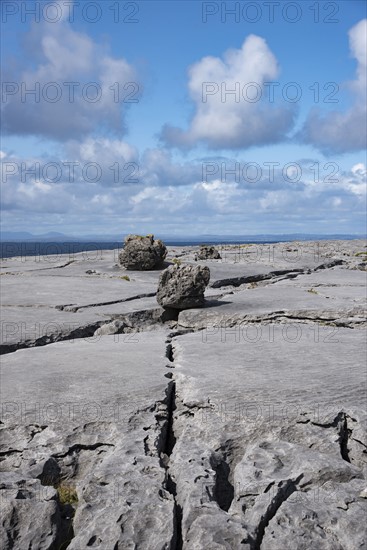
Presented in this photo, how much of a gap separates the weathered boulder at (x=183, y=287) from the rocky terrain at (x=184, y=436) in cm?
88

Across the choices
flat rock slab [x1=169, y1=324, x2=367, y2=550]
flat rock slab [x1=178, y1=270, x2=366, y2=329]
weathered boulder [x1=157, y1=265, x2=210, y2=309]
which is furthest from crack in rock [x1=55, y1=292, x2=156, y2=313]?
flat rock slab [x1=169, y1=324, x2=367, y2=550]

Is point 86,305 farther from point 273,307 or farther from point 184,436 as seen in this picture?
point 184,436

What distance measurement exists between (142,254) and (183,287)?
→ 9.46 meters

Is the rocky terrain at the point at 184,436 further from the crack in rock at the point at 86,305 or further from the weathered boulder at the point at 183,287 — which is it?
the crack in rock at the point at 86,305

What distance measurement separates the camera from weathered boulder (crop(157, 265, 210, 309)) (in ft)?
37.2

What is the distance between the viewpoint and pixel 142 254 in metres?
20.6

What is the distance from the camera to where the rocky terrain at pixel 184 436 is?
4.24 metres

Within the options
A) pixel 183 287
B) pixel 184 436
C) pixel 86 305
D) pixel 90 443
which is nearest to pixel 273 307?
pixel 183 287

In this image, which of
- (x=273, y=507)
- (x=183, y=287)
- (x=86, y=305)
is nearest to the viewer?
(x=273, y=507)

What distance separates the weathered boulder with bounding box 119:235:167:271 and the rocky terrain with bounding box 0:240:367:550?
9877 millimetres

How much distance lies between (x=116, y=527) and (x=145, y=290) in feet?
34.9

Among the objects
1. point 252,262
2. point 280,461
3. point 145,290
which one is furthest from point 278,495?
point 252,262

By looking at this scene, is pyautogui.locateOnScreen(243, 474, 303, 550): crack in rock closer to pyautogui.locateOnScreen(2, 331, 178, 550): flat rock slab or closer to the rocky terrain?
the rocky terrain

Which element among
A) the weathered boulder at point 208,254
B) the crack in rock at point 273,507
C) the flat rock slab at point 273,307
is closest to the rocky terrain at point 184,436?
the crack in rock at point 273,507
